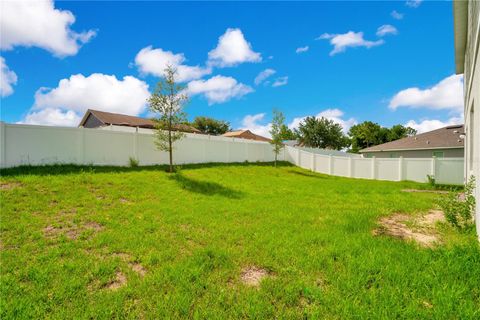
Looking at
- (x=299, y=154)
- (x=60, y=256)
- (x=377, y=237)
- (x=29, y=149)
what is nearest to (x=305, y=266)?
(x=377, y=237)

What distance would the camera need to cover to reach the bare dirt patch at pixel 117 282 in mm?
2877

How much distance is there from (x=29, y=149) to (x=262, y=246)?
10039mm

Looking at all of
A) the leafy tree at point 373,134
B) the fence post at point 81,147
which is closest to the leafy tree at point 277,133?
the fence post at point 81,147

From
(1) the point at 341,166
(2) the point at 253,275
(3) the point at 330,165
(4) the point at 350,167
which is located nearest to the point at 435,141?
(4) the point at 350,167

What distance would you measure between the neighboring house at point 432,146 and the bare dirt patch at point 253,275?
21561mm

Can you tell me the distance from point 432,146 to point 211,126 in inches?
1898

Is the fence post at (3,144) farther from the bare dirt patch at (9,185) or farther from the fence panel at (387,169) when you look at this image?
the fence panel at (387,169)

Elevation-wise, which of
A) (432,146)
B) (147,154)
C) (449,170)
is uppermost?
(432,146)

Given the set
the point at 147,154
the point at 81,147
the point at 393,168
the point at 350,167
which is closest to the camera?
the point at 81,147

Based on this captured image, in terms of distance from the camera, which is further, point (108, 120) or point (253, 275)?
point (108, 120)

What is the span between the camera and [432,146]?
20.0 meters

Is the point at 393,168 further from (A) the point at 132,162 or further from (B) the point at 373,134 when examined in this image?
(B) the point at 373,134

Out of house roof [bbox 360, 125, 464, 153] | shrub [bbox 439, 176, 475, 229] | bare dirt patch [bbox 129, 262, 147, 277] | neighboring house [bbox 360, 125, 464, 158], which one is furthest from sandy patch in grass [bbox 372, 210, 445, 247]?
house roof [bbox 360, 125, 464, 153]

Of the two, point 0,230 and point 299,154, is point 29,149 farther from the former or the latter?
point 299,154
